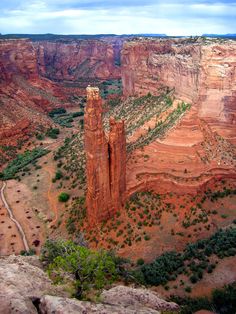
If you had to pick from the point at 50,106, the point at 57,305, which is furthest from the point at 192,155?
the point at 50,106

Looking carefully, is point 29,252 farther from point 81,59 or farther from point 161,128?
point 81,59

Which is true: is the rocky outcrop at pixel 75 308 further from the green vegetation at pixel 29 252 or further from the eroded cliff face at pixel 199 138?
the eroded cliff face at pixel 199 138

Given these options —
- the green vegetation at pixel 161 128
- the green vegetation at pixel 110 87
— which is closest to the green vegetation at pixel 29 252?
the green vegetation at pixel 161 128

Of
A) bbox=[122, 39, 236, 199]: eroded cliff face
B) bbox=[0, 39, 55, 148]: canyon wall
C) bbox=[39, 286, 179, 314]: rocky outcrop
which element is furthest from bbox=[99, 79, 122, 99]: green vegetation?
bbox=[39, 286, 179, 314]: rocky outcrop

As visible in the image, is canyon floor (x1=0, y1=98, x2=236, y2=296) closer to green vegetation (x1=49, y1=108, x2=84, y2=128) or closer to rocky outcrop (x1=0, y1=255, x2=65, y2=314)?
rocky outcrop (x1=0, y1=255, x2=65, y2=314)

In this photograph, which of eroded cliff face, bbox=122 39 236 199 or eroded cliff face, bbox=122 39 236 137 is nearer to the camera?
eroded cliff face, bbox=122 39 236 199
